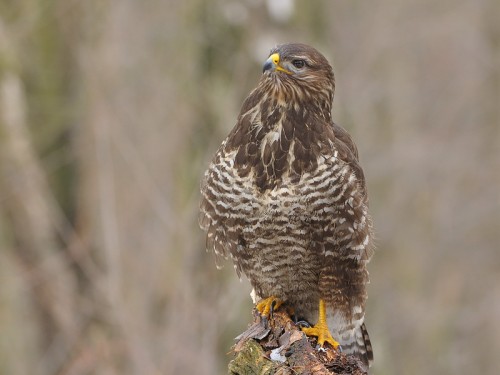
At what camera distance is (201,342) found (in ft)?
29.2

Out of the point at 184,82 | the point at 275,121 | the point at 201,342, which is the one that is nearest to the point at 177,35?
the point at 184,82

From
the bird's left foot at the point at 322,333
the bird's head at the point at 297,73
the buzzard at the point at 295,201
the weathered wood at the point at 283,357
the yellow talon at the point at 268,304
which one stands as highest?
the bird's head at the point at 297,73

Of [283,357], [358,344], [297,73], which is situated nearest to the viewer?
[283,357]

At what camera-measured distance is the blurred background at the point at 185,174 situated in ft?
30.3

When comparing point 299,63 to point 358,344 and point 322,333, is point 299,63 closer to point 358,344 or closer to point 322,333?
point 322,333

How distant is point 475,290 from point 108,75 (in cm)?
859

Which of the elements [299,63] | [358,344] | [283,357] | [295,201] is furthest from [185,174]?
[283,357]

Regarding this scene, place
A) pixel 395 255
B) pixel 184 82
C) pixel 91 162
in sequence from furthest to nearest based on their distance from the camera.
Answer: pixel 395 255, pixel 91 162, pixel 184 82

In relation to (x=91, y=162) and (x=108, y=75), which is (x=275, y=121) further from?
(x=91, y=162)

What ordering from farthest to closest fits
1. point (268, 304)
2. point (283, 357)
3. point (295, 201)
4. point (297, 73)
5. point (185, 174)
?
1. point (185, 174)
2. point (268, 304)
3. point (297, 73)
4. point (295, 201)
5. point (283, 357)

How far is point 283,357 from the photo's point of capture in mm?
4797

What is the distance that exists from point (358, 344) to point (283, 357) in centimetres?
143

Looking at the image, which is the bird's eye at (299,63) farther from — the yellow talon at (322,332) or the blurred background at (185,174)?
the blurred background at (185,174)

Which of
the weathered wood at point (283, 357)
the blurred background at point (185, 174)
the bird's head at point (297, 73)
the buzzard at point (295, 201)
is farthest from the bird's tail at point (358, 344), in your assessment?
the blurred background at point (185, 174)
